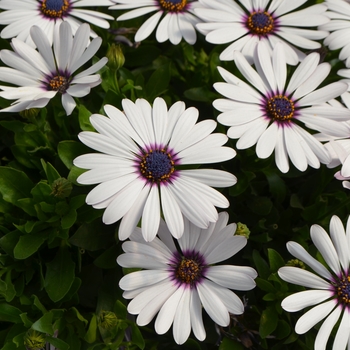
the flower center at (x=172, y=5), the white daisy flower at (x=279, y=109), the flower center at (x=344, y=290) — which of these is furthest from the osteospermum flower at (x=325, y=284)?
the flower center at (x=172, y=5)

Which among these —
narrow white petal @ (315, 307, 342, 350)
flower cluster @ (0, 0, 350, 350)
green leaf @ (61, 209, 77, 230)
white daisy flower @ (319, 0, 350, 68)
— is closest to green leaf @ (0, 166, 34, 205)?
flower cluster @ (0, 0, 350, 350)

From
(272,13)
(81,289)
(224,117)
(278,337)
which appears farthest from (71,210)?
(272,13)

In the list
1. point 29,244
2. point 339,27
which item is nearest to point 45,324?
point 29,244

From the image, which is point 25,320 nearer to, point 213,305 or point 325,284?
point 213,305

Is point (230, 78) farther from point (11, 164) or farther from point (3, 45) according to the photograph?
point (3, 45)

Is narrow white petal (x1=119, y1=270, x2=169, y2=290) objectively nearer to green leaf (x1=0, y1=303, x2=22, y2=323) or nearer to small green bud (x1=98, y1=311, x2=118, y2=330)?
small green bud (x1=98, y1=311, x2=118, y2=330)
